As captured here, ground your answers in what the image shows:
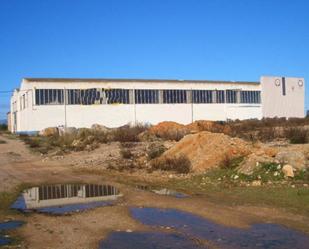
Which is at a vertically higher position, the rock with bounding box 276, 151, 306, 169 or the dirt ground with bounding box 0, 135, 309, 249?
the rock with bounding box 276, 151, 306, 169

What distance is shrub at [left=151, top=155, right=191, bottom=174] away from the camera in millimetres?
18953

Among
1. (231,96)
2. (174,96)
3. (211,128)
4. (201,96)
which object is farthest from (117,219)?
(231,96)

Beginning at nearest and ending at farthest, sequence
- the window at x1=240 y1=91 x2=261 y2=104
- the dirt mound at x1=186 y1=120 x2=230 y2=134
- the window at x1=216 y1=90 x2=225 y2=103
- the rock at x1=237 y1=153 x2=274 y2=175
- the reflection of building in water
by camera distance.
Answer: the reflection of building in water
the rock at x1=237 y1=153 x2=274 y2=175
the dirt mound at x1=186 y1=120 x2=230 y2=134
the window at x1=216 y1=90 x2=225 y2=103
the window at x1=240 y1=91 x2=261 y2=104

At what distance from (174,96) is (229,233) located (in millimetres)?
65764

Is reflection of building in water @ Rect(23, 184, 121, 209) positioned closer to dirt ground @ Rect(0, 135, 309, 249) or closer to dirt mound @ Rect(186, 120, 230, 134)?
dirt ground @ Rect(0, 135, 309, 249)

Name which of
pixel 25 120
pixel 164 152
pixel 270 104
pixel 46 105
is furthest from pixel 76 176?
pixel 270 104

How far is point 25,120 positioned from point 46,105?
6.20 meters

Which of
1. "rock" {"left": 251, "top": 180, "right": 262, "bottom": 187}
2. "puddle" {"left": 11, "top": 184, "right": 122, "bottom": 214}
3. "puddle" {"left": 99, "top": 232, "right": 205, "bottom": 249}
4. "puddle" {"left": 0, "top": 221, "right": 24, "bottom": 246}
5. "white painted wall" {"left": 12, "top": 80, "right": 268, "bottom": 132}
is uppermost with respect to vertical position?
"white painted wall" {"left": 12, "top": 80, "right": 268, "bottom": 132}

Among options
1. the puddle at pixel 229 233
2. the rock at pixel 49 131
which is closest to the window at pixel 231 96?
the rock at pixel 49 131

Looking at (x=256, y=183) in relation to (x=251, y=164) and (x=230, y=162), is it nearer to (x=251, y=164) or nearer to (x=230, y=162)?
(x=251, y=164)

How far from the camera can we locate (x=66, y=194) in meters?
14.9

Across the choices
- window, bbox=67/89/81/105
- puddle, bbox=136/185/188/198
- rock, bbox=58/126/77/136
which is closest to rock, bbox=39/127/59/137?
rock, bbox=58/126/77/136

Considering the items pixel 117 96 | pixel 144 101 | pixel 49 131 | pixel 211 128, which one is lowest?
pixel 211 128

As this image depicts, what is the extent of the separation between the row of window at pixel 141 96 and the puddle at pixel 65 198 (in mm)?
50218
